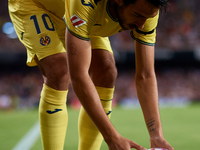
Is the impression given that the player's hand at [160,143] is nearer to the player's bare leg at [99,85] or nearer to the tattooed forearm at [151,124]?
the tattooed forearm at [151,124]

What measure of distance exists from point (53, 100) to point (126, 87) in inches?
676

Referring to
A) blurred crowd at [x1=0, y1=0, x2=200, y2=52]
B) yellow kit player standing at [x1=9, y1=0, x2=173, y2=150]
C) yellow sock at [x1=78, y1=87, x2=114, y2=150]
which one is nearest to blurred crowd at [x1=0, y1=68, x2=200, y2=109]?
blurred crowd at [x1=0, y1=0, x2=200, y2=52]

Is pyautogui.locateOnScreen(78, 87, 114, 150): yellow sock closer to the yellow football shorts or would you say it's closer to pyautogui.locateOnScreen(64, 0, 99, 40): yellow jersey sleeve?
the yellow football shorts

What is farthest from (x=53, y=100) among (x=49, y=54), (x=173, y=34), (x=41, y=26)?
(x=173, y=34)

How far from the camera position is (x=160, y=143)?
2.21 metres

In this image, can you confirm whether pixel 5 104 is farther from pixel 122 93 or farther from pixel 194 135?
pixel 194 135

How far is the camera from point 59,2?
2.42 meters

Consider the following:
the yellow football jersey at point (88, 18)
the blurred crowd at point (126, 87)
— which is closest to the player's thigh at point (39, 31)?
the yellow football jersey at point (88, 18)

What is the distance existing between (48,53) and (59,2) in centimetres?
38

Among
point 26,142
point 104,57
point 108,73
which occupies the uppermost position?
point 104,57

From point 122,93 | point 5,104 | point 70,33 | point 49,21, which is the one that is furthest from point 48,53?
point 122,93

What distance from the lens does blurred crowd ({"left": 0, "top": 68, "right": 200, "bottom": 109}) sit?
59.0 ft

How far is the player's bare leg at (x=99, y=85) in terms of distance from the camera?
2600mm

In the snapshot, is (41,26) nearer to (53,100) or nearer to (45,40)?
(45,40)
